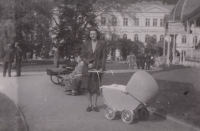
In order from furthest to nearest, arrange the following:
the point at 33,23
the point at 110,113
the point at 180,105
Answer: the point at 33,23
the point at 180,105
the point at 110,113

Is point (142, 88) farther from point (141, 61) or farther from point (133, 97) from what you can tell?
point (141, 61)

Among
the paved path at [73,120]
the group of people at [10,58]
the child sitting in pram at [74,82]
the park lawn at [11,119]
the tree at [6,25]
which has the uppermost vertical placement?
the tree at [6,25]

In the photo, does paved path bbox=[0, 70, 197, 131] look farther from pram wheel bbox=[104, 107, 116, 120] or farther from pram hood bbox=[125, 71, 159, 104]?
pram hood bbox=[125, 71, 159, 104]

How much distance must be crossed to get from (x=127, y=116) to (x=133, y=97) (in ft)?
1.25

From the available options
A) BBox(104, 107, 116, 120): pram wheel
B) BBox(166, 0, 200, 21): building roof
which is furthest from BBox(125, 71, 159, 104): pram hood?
BBox(166, 0, 200, 21): building roof

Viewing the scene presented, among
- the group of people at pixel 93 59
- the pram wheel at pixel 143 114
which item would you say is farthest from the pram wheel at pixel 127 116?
the group of people at pixel 93 59

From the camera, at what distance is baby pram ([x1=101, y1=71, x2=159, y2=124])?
5703 mm

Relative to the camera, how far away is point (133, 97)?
5.80 m

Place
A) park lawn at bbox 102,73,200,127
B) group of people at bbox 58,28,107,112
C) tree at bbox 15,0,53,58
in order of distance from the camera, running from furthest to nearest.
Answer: tree at bbox 15,0,53,58
group of people at bbox 58,28,107,112
park lawn at bbox 102,73,200,127

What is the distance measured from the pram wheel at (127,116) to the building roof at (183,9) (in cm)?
1051

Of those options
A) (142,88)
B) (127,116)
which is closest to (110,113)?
(127,116)

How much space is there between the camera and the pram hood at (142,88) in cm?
569

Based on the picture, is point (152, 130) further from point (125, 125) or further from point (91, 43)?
point (91, 43)

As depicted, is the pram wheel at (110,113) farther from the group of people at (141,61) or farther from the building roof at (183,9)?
the group of people at (141,61)
